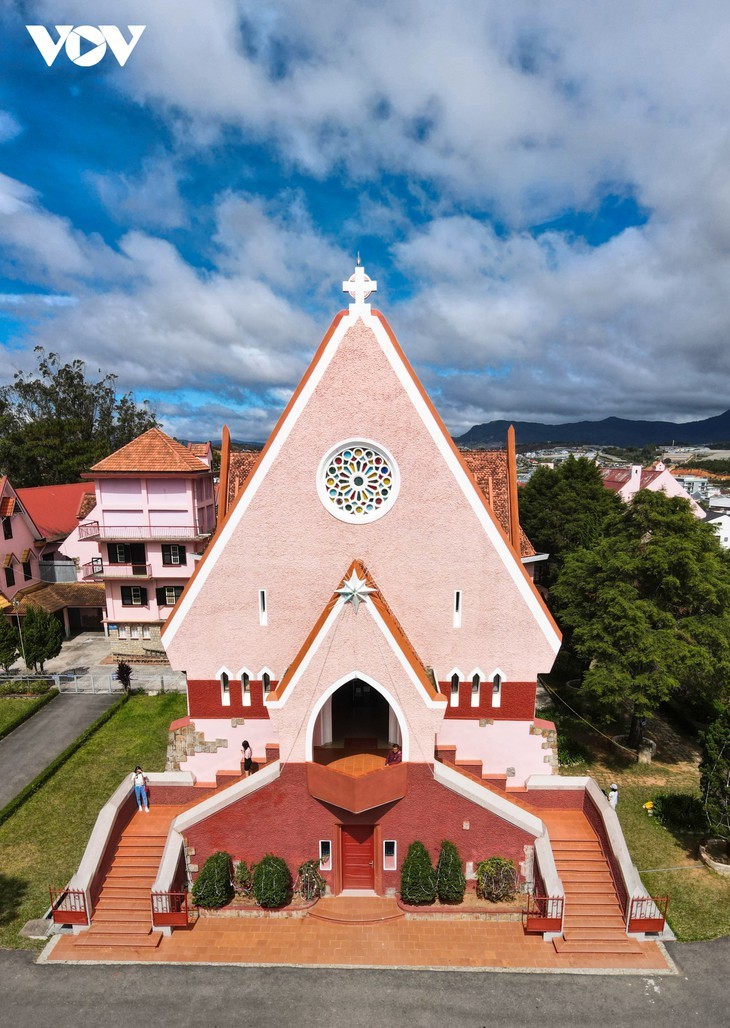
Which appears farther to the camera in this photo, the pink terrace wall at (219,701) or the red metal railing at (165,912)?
the pink terrace wall at (219,701)

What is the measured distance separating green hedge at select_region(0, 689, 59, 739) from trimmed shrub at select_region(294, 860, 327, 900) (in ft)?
59.0

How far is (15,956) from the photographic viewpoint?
43.1ft

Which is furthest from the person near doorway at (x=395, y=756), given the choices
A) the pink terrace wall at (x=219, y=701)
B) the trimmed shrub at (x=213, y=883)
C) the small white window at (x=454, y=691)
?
the trimmed shrub at (x=213, y=883)

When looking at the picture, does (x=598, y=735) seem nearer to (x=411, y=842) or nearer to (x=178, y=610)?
(x=411, y=842)

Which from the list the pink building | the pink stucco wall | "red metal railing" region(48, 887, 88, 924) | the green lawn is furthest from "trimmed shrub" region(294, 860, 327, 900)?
the pink building

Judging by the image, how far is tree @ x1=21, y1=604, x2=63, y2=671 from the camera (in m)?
29.3

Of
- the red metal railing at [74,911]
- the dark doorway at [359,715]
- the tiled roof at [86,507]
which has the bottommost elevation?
the red metal railing at [74,911]

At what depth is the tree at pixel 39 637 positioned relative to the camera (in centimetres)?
2928

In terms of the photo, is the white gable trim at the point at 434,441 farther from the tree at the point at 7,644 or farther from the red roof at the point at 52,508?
the red roof at the point at 52,508

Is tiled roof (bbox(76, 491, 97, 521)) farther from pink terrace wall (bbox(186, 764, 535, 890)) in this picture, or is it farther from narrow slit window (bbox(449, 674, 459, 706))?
narrow slit window (bbox(449, 674, 459, 706))

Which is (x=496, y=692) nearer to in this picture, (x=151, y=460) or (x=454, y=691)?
(x=454, y=691)

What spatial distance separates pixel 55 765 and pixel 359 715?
44.5 feet

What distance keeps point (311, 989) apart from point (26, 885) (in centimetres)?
941

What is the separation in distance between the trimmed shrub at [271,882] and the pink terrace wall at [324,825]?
277 millimetres
